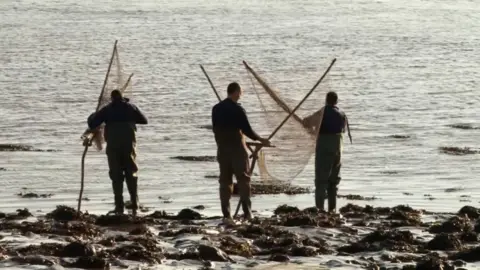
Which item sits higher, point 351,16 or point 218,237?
point 351,16

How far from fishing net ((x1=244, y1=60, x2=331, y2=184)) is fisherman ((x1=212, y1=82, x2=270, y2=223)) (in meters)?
1.14

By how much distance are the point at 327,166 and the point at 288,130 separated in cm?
83

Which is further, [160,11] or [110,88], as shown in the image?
[160,11]

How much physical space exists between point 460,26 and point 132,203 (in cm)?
5450

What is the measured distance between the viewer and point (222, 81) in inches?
1208

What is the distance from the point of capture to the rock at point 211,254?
13.9m

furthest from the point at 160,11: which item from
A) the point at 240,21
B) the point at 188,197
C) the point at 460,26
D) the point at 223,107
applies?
the point at 223,107

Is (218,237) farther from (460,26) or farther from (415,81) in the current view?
(460,26)

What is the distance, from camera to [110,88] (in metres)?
19.4

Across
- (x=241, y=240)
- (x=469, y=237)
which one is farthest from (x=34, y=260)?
(x=469, y=237)

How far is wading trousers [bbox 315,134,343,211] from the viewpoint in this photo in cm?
1777

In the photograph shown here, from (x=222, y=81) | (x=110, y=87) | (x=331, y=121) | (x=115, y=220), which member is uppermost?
(x=222, y=81)

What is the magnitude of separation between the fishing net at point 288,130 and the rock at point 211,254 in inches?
166

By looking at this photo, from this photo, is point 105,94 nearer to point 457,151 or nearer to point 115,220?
point 115,220
